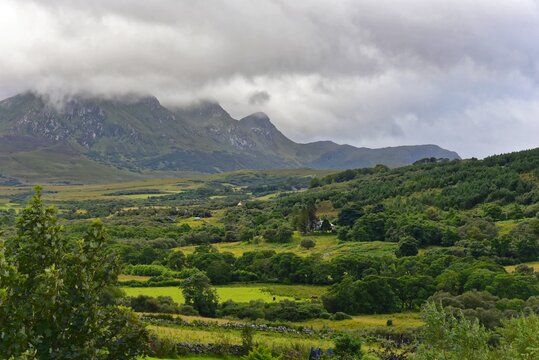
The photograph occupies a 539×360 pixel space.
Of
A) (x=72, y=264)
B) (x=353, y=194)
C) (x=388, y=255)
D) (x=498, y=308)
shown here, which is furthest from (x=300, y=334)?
(x=353, y=194)

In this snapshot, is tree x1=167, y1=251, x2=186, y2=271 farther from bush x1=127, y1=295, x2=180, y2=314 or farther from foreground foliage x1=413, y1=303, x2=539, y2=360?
foreground foliage x1=413, y1=303, x2=539, y2=360

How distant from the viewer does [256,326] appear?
41.4m

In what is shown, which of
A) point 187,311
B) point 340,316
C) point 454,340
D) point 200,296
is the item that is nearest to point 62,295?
point 454,340

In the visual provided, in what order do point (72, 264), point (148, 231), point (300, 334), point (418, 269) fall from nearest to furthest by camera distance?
point (72, 264) → point (300, 334) → point (418, 269) → point (148, 231)

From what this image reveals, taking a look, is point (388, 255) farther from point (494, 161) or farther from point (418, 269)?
point (494, 161)

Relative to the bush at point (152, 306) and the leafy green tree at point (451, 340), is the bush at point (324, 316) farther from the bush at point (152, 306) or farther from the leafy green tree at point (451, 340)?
the leafy green tree at point (451, 340)

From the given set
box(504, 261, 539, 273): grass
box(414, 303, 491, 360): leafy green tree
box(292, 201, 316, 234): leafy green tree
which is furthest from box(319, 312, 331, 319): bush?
box(292, 201, 316, 234): leafy green tree

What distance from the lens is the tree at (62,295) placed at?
10328mm

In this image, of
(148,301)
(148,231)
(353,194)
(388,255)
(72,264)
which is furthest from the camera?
(353,194)

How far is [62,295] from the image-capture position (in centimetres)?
1100

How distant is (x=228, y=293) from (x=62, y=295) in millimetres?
56273

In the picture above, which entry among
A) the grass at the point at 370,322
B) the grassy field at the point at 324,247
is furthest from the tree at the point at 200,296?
the grassy field at the point at 324,247

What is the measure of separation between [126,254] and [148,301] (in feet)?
130

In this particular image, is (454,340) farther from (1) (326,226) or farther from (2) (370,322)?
(1) (326,226)
